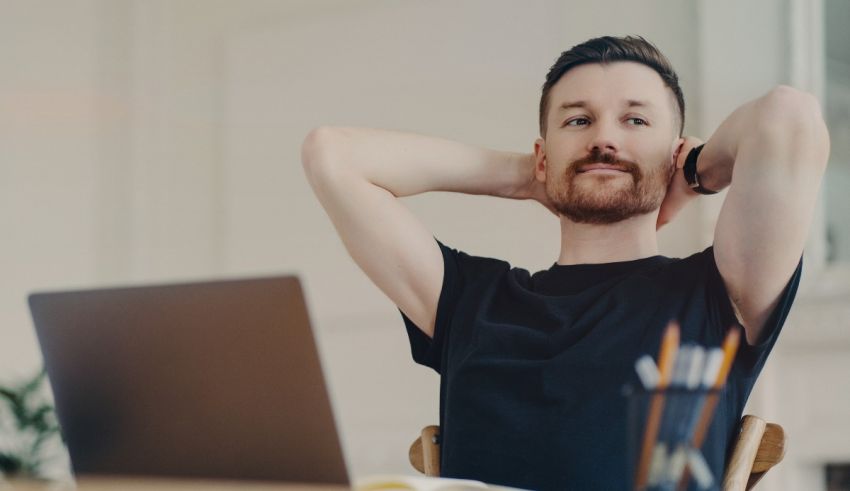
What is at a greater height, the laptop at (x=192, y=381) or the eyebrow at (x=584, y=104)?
the eyebrow at (x=584, y=104)

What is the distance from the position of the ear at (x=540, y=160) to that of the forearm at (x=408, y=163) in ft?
0.09

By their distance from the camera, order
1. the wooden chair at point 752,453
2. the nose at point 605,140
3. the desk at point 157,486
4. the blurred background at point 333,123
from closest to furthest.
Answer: the desk at point 157,486 → the wooden chair at point 752,453 → the nose at point 605,140 → the blurred background at point 333,123

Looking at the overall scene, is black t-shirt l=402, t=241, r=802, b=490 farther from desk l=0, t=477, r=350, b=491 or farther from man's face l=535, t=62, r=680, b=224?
desk l=0, t=477, r=350, b=491

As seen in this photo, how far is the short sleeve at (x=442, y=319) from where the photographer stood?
1.55m

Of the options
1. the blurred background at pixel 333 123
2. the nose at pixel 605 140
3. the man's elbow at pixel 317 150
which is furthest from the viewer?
the blurred background at pixel 333 123

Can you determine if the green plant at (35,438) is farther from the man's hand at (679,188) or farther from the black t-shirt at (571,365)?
the man's hand at (679,188)

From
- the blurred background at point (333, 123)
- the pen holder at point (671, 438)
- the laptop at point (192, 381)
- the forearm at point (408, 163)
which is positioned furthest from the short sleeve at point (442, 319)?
the blurred background at point (333, 123)

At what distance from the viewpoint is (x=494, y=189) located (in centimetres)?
170

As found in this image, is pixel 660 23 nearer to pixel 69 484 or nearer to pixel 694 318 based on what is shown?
pixel 694 318

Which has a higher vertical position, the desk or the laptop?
the laptop

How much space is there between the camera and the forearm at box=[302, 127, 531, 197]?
1619mm

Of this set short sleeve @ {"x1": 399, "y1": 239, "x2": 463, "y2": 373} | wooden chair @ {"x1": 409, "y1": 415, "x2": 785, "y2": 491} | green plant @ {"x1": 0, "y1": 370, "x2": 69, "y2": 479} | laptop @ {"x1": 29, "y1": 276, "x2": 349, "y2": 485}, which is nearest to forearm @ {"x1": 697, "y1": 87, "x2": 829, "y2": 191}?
wooden chair @ {"x1": 409, "y1": 415, "x2": 785, "y2": 491}

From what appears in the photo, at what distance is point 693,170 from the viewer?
1.51 meters

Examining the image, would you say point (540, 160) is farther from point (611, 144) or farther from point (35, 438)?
point (35, 438)
